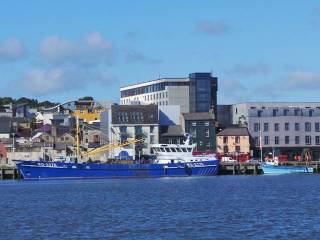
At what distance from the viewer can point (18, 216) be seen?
63.2 metres

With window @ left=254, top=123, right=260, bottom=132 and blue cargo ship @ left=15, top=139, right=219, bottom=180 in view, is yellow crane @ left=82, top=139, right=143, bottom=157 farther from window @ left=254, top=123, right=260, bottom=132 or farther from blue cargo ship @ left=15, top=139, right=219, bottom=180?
window @ left=254, top=123, right=260, bottom=132

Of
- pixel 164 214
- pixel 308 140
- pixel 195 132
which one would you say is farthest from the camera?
pixel 308 140

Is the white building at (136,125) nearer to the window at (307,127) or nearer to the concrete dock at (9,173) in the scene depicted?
the concrete dock at (9,173)

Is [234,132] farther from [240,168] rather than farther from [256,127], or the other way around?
[240,168]

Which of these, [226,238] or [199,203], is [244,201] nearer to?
[199,203]

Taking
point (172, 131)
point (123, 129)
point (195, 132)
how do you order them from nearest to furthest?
point (123, 129) < point (172, 131) < point (195, 132)

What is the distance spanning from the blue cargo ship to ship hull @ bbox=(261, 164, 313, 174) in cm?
999

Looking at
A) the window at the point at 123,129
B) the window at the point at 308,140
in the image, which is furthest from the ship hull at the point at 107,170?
the window at the point at 308,140

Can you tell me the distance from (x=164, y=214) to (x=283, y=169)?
82442 mm

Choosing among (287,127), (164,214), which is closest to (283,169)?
(287,127)

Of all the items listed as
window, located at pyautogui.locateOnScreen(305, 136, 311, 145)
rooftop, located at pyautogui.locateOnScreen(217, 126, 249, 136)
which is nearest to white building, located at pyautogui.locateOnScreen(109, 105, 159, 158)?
rooftop, located at pyautogui.locateOnScreen(217, 126, 249, 136)

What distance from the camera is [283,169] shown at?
143m

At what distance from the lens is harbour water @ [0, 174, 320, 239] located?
2015 inches

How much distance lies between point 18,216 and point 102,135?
339ft
